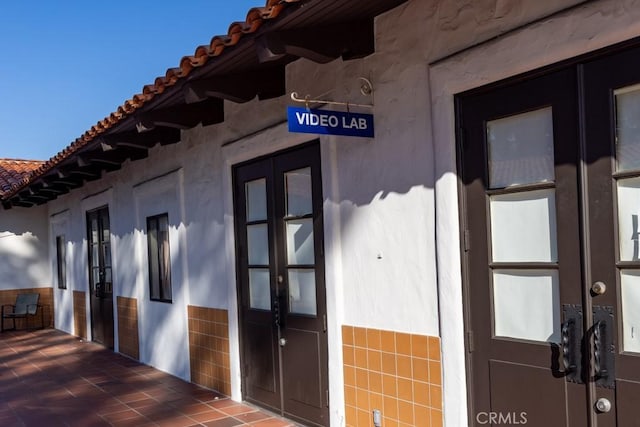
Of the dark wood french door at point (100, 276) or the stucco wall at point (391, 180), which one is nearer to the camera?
the stucco wall at point (391, 180)

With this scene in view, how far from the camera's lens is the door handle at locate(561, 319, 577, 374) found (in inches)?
111

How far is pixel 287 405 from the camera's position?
5074mm

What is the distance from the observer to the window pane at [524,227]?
2979mm

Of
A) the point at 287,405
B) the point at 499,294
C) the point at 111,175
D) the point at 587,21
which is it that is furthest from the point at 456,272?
the point at 111,175

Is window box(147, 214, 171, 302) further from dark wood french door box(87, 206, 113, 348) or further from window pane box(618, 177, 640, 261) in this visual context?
window pane box(618, 177, 640, 261)

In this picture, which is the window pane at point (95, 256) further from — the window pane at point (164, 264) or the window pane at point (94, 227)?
the window pane at point (164, 264)

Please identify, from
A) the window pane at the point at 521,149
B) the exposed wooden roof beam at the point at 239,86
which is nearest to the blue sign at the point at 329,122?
the window pane at the point at 521,149

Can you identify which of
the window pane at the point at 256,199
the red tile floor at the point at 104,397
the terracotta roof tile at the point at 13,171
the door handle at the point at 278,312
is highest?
the terracotta roof tile at the point at 13,171

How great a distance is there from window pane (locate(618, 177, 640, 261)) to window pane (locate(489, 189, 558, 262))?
13.2 inches

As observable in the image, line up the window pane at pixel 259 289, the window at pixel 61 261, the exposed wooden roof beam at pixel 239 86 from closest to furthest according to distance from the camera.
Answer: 1. the exposed wooden roof beam at pixel 239 86
2. the window pane at pixel 259 289
3. the window at pixel 61 261

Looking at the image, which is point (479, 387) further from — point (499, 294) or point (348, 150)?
point (348, 150)

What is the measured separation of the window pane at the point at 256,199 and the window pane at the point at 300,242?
48 centimetres

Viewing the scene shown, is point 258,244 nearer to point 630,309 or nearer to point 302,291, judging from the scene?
point 302,291

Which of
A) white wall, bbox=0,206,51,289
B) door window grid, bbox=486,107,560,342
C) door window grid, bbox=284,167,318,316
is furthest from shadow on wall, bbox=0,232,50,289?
door window grid, bbox=486,107,560,342
